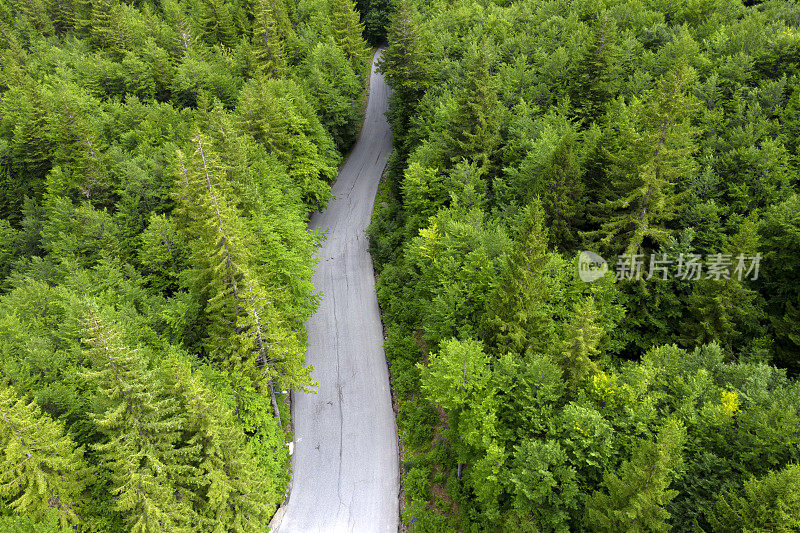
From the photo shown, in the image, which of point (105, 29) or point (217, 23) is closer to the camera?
point (105, 29)

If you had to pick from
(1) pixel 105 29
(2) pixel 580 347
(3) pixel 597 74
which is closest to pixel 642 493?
(2) pixel 580 347

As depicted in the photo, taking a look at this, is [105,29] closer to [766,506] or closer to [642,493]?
[642,493]

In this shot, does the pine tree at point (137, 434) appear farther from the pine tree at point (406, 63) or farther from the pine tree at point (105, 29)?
the pine tree at point (105, 29)

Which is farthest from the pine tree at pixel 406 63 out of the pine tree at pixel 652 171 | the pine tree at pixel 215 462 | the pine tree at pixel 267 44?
the pine tree at pixel 215 462

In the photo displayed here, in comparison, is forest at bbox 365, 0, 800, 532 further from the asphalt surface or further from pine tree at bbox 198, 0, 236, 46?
pine tree at bbox 198, 0, 236, 46

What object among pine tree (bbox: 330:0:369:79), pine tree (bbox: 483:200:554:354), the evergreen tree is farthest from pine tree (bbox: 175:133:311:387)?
pine tree (bbox: 330:0:369:79)

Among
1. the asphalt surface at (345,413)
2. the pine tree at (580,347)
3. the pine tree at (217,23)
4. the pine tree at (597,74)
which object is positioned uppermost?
the pine tree at (217,23)
